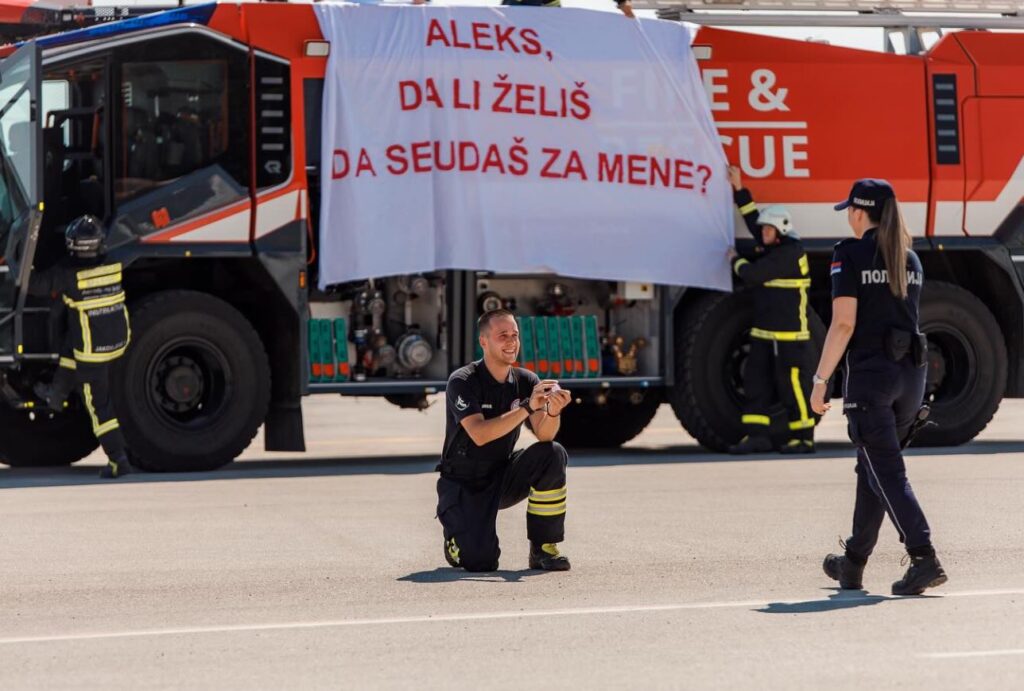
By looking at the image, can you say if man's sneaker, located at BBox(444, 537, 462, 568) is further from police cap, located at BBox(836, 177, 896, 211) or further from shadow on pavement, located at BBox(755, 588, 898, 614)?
police cap, located at BBox(836, 177, 896, 211)

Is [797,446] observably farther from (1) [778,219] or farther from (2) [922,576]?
(2) [922,576]

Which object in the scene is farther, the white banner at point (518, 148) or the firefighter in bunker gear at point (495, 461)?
the white banner at point (518, 148)

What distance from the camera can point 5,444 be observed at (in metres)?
15.7

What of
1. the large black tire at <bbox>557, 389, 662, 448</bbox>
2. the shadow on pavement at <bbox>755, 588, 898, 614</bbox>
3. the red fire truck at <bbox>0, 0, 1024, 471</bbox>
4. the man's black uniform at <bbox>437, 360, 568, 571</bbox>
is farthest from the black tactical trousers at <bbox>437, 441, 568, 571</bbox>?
the large black tire at <bbox>557, 389, 662, 448</bbox>

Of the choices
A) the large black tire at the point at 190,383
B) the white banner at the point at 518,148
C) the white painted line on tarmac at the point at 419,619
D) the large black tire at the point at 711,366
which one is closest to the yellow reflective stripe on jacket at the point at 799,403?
the large black tire at the point at 711,366

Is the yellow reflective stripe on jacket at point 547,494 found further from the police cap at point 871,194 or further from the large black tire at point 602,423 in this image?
the large black tire at point 602,423

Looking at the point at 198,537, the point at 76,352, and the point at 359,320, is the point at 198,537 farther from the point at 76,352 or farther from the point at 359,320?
the point at 359,320

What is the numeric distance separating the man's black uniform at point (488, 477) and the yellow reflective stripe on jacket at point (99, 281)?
5344 mm

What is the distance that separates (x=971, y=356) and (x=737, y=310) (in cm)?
200

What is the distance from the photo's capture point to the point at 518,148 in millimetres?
15453

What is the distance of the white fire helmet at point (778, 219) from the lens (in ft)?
51.9

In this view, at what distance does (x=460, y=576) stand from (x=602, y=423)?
29.2 feet

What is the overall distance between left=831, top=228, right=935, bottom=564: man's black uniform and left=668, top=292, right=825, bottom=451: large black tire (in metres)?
7.61

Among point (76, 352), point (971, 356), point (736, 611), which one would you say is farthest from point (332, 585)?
point (971, 356)
